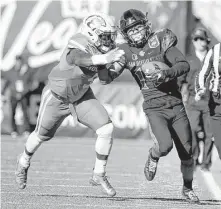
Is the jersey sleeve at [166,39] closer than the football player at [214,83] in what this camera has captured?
Yes

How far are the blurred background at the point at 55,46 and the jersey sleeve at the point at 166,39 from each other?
8490 mm

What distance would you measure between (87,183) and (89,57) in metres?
2.10

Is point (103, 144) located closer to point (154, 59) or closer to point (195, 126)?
point (154, 59)

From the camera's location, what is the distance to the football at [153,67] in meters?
7.80

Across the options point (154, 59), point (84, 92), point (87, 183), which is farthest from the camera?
point (87, 183)

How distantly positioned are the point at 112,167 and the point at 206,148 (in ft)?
3.99

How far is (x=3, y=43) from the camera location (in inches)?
661

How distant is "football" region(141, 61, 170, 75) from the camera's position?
25.6 ft

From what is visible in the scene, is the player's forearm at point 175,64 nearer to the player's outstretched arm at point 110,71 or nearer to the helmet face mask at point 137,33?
the helmet face mask at point 137,33

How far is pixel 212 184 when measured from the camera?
31.5 ft

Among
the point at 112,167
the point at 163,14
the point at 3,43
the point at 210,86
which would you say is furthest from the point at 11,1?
the point at 210,86

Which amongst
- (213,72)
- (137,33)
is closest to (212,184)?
(213,72)

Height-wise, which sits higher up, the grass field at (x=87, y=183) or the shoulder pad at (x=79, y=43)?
the shoulder pad at (x=79, y=43)

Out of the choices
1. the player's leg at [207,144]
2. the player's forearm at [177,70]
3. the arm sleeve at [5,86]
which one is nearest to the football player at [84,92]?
the player's forearm at [177,70]
